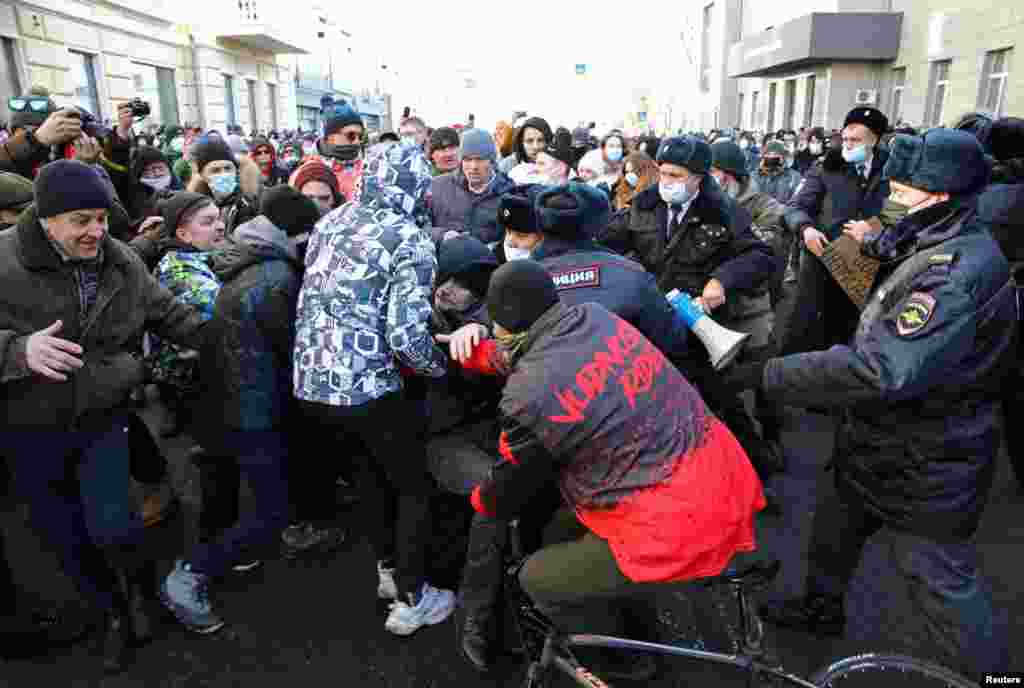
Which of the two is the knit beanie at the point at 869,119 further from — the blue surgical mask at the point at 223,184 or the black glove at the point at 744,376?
the blue surgical mask at the point at 223,184

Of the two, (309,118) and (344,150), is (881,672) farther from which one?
(309,118)

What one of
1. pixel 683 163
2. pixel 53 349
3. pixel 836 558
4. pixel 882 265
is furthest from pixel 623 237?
pixel 53 349

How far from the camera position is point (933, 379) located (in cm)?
214

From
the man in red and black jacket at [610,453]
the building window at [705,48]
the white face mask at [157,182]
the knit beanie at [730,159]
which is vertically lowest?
the man in red and black jacket at [610,453]

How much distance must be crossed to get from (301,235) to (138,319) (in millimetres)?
756

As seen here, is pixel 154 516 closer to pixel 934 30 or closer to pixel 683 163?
pixel 683 163

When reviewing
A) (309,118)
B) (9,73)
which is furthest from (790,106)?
(9,73)

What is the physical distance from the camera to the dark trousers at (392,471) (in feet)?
9.48

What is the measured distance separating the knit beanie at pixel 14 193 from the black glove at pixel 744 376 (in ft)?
10.5

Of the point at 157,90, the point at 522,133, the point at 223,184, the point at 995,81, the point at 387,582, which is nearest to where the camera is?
the point at 387,582

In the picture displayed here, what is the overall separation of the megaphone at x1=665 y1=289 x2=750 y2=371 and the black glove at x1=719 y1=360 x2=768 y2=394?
0.07 m

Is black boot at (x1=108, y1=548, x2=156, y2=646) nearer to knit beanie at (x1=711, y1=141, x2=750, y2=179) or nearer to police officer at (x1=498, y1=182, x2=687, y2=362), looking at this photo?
police officer at (x1=498, y1=182, x2=687, y2=362)

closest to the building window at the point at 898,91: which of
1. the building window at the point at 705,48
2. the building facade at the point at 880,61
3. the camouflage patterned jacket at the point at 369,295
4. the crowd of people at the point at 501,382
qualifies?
the building facade at the point at 880,61

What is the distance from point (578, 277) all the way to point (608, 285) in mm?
118
